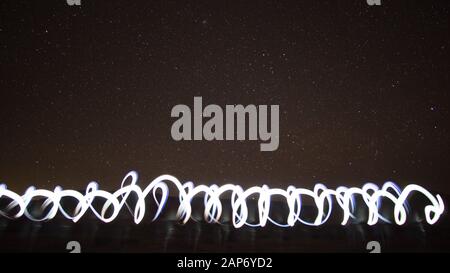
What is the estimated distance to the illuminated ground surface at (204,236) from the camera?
10.1 ft

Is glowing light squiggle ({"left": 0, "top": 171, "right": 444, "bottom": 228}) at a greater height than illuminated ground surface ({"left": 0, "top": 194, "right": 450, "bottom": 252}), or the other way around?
glowing light squiggle ({"left": 0, "top": 171, "right": 444, "bottom": 228})

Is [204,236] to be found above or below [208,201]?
below

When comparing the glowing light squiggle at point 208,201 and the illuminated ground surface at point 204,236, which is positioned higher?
→ the glowing light squiggle at point 208,201

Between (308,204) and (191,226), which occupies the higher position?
(308,204)

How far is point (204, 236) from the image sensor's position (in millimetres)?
3227

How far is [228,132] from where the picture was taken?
3701mm

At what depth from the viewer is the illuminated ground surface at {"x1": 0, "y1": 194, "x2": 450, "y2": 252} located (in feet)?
10.1
